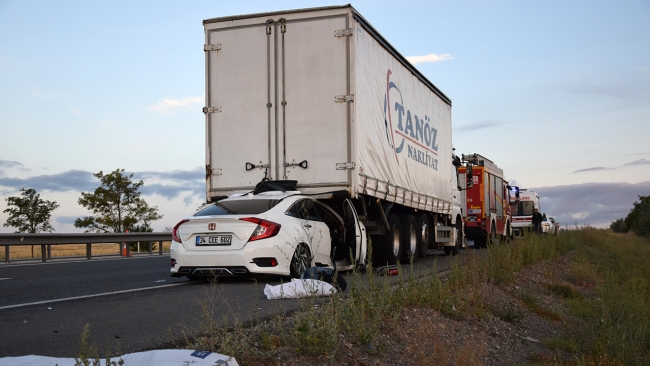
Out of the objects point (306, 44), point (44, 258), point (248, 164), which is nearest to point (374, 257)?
point (248, 164)

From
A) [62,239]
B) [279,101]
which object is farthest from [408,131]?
[62,239]

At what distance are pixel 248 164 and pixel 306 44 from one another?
2.45 metres

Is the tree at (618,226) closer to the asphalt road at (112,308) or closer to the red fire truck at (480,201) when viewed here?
the red fire truck at (480,201)

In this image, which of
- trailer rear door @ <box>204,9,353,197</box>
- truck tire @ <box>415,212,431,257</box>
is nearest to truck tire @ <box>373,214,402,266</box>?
truck tire @ <box>415,212,431,257</box>

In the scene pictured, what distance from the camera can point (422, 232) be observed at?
18.0 m

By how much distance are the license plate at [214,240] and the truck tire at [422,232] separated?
827 centimetres

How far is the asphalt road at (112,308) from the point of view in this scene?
579cm

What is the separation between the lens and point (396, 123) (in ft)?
52.1

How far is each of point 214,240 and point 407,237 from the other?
700 centimetres

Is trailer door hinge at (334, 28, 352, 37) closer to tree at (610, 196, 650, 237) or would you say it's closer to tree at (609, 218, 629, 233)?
tree at (610, 196, 650, 237)

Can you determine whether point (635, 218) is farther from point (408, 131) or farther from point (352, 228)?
point (352, 228)

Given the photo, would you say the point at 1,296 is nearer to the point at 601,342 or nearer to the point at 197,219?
the point at 197,219

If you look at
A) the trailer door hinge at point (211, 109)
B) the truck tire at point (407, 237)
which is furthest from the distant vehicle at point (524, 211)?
the trailer door hinge at point (211, 109)

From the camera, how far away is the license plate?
33.8ft
